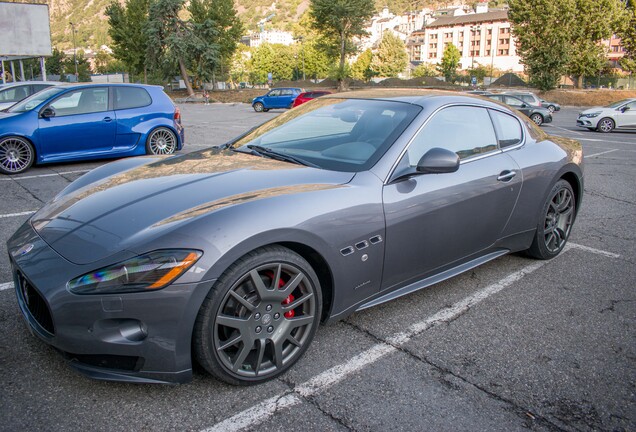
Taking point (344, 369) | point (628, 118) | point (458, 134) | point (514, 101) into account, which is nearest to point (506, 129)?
point (458, 134)

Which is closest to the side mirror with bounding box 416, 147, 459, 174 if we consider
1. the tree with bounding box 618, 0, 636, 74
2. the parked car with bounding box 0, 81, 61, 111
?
the parked car with bounding box 0, 81, 61, 111

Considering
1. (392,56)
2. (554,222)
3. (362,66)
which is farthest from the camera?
(362,66)

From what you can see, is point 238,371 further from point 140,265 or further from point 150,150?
point 150,150

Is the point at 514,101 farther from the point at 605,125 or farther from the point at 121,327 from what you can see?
the point at 121,327

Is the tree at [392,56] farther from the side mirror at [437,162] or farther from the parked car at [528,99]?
the side mirror at [437,162]

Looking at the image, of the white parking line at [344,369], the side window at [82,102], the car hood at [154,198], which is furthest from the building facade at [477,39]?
the car hood at [154,198]

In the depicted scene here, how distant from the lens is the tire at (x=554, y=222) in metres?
4.23

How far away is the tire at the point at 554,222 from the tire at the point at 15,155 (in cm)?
776

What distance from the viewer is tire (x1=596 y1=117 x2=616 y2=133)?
65.0 feet

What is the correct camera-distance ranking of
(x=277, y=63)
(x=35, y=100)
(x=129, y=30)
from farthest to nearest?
(x=277, y=63) → (x=129, y=30) → (x=35, y=100)

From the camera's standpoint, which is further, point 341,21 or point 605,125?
point 341,21

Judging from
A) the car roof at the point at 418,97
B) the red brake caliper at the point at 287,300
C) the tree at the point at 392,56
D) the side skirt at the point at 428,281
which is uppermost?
the tree at the point at 392,56

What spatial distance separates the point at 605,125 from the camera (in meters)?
19.9

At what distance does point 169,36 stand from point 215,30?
5037 millimetres
